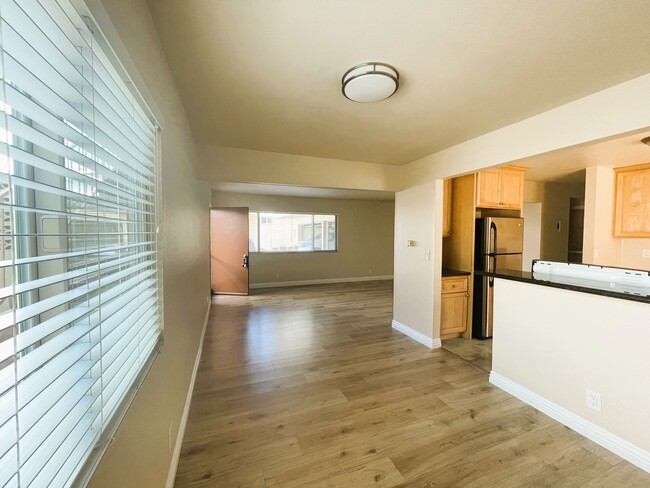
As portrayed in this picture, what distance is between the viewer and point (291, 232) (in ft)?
23.9

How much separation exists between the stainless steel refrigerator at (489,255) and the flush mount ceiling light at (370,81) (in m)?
2.64

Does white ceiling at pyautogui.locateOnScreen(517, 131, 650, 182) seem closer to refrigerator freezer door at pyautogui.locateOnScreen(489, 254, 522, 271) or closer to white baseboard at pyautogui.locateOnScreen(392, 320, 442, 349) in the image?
refrigerator freezer door at pyautogui.locateOnScreen(489, 254, 522, 271)

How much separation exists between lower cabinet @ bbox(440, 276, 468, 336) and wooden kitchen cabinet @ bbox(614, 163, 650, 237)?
7.28 feet

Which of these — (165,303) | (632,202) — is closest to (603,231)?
(632,202)

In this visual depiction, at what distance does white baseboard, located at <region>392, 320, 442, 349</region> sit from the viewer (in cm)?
338

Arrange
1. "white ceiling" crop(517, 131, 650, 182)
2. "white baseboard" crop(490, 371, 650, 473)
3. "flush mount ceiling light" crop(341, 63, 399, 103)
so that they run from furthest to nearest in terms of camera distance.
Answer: "white ceiling" crop(517, 131, 650, 182)
"white baseboard" crop(490, 371, 650, 473)
"flush mount ceiling light" crop(341, 63, 399, 103)

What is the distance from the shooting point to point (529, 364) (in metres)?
2.33

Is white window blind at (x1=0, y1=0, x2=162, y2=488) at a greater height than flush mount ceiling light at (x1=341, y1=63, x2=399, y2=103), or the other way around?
flush mount ceiling light at (x1=341, y1=63, x2=399, y2=103)

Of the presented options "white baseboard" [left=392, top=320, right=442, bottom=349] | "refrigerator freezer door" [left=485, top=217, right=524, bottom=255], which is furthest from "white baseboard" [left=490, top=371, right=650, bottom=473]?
"refrigerator freezer door" [left=485, top=217, right=524, bottom=255]

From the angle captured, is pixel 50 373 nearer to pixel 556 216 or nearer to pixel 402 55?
pixel 402 55

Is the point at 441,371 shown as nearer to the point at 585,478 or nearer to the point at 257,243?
the point at 585,478

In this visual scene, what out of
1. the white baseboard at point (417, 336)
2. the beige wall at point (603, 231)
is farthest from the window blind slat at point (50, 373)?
the beige wall at point (603, 231)

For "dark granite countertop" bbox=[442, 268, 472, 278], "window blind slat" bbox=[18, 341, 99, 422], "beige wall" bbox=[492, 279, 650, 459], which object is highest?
"window blind slat" bbox=[18, 341, 99, 422]

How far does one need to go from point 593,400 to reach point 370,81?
2647 mm
